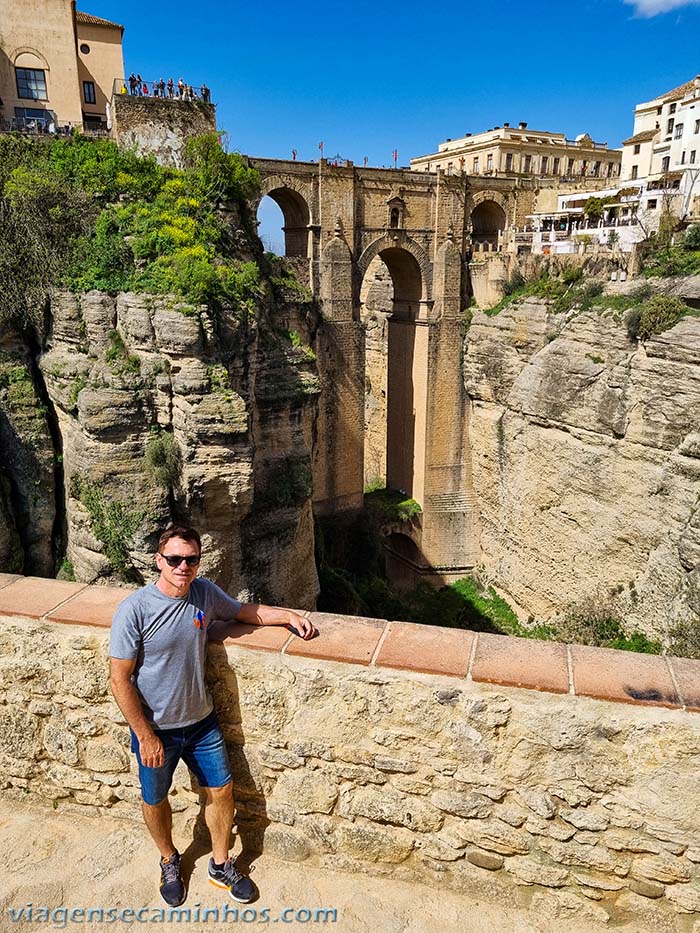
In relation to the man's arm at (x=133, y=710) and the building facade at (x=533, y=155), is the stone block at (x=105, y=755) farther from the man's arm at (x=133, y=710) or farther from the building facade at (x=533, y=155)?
the building facade at (x=533, y=155)

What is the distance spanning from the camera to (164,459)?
9750 millimetres

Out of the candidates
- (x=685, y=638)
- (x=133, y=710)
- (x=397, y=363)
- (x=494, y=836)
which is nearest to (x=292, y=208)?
(x=397, y=363)

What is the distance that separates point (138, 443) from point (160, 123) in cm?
737

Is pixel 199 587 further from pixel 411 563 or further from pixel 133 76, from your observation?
pixel 411 563

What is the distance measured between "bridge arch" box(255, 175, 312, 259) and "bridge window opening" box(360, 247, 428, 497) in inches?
107

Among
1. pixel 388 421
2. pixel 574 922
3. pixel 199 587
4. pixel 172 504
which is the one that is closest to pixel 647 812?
pixel 574 922

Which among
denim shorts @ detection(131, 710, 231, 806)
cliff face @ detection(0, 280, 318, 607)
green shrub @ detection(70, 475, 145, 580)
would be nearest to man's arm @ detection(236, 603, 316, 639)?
denim shorts @ detection(131, 710, 231, 806)

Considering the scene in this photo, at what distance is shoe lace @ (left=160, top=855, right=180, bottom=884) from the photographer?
2375 mm

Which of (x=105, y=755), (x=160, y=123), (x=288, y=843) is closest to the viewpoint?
(x=288, y=843)

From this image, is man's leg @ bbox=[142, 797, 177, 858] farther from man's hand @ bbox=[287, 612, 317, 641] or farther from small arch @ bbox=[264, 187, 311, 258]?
small arch @ bbox=[264, 187, 311, 258]

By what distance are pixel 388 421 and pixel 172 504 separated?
12542 mm

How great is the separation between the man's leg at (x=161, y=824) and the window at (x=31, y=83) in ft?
60.7

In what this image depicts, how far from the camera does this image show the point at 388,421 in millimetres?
21656

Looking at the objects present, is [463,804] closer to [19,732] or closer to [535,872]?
[535,872]
